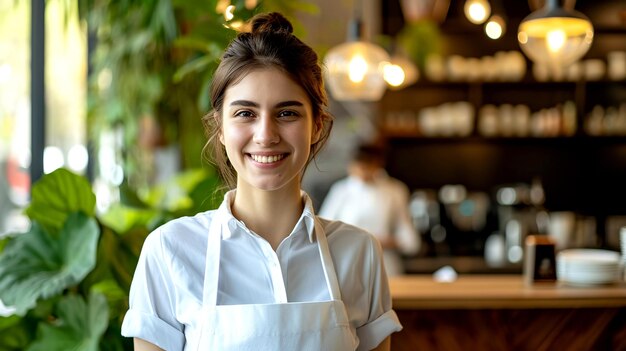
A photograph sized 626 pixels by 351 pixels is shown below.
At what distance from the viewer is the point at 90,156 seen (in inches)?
177

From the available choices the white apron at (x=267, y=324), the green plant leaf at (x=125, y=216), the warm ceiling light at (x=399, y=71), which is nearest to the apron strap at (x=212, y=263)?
→ the white apron at (x=267, y=324)

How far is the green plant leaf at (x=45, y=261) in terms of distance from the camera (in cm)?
223

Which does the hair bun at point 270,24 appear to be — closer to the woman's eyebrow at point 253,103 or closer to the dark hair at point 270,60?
the dark hair at point 270,60

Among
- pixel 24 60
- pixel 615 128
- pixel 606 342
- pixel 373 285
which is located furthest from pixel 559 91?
pixel 373 285

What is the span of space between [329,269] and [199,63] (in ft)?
3.74

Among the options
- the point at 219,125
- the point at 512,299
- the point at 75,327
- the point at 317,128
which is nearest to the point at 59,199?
the point at 75,327

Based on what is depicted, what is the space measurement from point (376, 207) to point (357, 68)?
1487 mm

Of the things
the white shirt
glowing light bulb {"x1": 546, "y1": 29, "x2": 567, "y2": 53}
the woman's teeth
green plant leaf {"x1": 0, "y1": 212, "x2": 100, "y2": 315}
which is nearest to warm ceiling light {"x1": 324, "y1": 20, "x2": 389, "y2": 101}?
glowing light bulb {"x1": 546, "y1": 29, "x2": 567, "y2": 53}

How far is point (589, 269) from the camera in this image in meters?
3.07

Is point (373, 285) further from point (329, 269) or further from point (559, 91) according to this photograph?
point (559, 91)

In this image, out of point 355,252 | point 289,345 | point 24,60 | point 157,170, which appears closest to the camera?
point 289,345

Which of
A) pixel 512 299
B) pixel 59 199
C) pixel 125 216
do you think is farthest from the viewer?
pixel 125 216

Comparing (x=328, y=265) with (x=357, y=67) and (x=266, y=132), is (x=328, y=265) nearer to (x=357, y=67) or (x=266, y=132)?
(x=266, y=132)

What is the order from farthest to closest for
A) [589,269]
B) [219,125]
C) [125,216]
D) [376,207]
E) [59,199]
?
[376,207] < [125,216] < [589,269] < [59,199] < [219,125]
